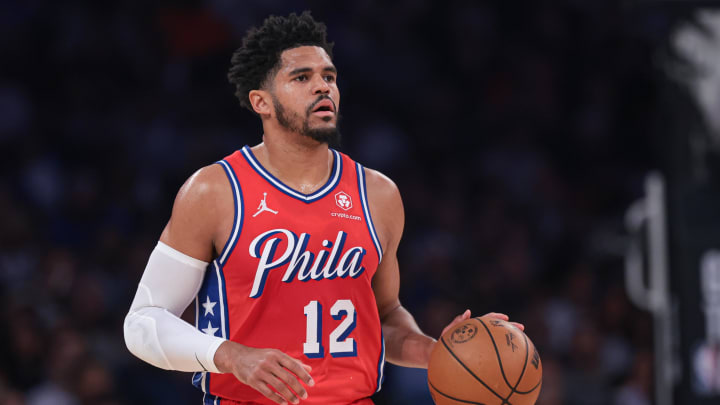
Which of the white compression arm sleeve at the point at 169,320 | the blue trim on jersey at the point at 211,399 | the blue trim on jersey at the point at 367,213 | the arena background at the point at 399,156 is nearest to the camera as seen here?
the white compression arm sleeve at the point at 169,320

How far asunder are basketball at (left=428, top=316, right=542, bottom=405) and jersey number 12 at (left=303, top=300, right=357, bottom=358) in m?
0.31

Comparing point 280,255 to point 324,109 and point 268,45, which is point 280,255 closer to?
point 324,109

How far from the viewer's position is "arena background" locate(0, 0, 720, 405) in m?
6.64

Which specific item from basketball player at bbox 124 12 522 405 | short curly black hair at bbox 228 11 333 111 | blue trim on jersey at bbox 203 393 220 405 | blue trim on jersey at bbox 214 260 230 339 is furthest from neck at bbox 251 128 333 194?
blue trim on jersey at bbox 203 393 220 405

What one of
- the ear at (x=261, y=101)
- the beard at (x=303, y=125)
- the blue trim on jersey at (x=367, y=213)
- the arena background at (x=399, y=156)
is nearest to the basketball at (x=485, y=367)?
the blue trim on jersey at (x=367, y=213)

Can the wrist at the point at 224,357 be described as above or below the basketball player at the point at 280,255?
below

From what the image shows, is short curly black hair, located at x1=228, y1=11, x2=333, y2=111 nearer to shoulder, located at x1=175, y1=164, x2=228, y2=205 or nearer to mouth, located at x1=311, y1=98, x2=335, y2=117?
mouth, located at x1=311, y1=98, x2=335, y2=117

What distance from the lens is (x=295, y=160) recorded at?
3178mm

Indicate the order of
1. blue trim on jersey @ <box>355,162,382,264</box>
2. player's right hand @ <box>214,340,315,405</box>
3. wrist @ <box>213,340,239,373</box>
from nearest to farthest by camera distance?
player's right hand @ <box>214,340,315,405</box> < wrist @ <box>213,340,239,373</box> < blue trim on jersey @ <box>355,162,382,264</box>

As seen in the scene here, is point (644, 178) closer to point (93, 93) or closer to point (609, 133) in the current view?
point (609, 133)

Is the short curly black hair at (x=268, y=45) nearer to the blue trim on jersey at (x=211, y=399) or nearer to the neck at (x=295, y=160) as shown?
the neck at (x=295, y=160)

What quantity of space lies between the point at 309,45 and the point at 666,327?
131 inches

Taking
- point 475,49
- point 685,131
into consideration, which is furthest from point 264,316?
point 475,49

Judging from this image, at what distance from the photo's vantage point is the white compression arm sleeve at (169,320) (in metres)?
2.78
